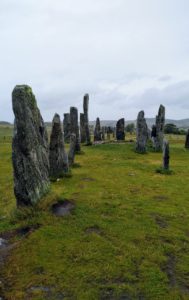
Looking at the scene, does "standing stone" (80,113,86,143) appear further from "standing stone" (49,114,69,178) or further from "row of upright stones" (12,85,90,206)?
"row of upright stones" (12,85,90,206)

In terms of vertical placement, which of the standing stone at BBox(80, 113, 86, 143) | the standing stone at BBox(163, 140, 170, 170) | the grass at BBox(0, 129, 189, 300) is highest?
the standing stone at BBox(80, 113, 86, 143)

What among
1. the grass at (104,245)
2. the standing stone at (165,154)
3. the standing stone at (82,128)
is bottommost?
the grass at (104,245)

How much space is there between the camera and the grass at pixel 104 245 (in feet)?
36.6

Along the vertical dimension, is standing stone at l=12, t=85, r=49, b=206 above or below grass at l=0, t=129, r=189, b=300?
above

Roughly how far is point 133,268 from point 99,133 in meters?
40.5

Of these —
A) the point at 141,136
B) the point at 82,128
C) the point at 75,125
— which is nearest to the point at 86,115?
the point at 82,128

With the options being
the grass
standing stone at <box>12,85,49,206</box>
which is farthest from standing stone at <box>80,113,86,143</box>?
standing stone at <box>12,85,49,206</box>

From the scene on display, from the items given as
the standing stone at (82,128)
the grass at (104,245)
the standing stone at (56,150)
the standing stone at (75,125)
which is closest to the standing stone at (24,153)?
the grass at (104,245)

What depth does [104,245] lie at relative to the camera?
13.8m

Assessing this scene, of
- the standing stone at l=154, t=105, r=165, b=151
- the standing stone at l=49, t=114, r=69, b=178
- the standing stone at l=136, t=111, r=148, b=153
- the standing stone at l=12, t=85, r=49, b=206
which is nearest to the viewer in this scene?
the standing stone at l=12, t=85, r=49, b=206

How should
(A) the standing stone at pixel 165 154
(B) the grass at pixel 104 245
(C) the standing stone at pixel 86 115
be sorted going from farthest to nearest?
(C) the standing stone at pixel 86 115 → (A) the standing stone at pixel 165 154 → (B) the grass at pixel 104 245

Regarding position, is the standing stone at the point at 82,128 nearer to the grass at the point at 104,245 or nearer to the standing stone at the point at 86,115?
the standing stone at the point at 86,115

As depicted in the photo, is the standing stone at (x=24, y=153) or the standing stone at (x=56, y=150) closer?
the standing stone at (x=24, y=153)

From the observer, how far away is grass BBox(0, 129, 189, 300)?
36.6ft
